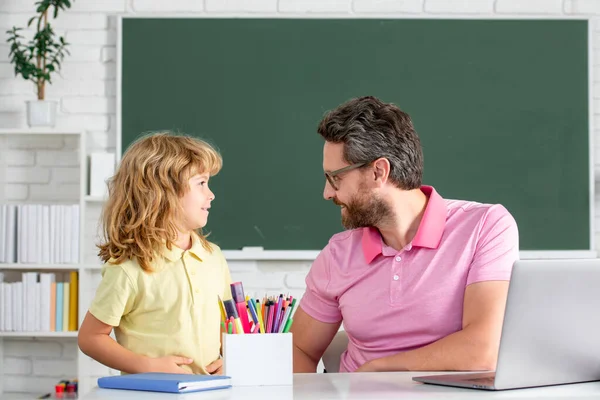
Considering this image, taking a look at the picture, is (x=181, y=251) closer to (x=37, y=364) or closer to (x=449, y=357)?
(x=449, y=357)

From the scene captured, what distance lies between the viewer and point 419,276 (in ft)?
5.90

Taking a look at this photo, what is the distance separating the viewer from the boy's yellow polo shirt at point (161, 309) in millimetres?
1799

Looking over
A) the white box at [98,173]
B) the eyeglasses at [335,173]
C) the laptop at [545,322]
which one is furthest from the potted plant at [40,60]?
the laptop at [545,322]

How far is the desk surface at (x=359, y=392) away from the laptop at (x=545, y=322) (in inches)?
1.2

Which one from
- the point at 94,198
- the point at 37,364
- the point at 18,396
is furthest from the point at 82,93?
the point at 18,396

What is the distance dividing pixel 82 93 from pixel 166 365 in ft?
6.88

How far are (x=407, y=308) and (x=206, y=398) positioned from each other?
72cm

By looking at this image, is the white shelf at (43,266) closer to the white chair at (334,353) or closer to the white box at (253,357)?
the white chair at (334,353)

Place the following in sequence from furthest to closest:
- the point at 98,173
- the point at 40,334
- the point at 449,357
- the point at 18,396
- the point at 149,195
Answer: the point at 18,396 → the point at 98,173 → the point at 40,334 → the point at 149,195 → the point at 449,357

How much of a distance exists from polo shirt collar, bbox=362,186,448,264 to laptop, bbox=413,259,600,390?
573mm

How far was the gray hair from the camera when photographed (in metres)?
1.89

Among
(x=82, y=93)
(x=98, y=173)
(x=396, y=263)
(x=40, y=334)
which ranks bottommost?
(x=40, y=334)

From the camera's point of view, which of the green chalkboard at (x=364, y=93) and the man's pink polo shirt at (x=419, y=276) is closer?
the man's pink polo shirt at (x=419, y=276)

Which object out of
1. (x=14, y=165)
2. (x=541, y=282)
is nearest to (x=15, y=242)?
(x=14, y=165)
